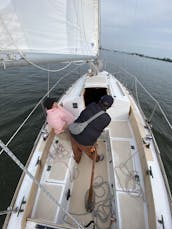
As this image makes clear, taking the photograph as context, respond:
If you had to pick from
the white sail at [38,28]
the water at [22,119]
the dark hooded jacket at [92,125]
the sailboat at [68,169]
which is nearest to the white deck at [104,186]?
the sailboat at [68,169]

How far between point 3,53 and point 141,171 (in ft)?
8.08

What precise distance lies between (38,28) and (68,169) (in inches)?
83.1

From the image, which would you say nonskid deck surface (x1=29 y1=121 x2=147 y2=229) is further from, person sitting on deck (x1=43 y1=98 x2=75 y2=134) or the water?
the water

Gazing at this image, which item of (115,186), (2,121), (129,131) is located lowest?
(115,186)

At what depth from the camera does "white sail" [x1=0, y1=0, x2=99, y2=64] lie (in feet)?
4.77

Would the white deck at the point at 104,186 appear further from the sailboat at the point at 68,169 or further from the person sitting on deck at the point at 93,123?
the person sitting on deck at the point at 93,123

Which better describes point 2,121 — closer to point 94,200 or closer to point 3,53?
point 94,200

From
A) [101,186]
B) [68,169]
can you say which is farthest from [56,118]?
[101,186]

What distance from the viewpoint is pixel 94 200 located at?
247 cm

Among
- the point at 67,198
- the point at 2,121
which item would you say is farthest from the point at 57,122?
the point at 2,121

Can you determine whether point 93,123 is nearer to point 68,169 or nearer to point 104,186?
point 68,169

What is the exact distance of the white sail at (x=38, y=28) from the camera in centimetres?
145

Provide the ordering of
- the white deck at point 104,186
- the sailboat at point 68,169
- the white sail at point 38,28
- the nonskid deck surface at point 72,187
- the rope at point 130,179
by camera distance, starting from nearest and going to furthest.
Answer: the white sail at point 38,28 → the sailboat at point 68,169 → the white deck at point 104,186 → the nonskid deck surface at point 72,187 → the rope at point 130,179

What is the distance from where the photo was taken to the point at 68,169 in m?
2.71
